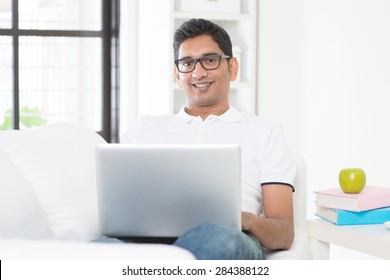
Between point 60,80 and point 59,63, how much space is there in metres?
0.09

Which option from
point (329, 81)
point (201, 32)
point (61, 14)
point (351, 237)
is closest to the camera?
point (351, 237)

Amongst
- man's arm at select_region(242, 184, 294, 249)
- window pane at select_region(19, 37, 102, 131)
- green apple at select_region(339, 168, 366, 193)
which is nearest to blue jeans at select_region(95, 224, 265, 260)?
man's arm at select_region(242, 184, 294, 249)

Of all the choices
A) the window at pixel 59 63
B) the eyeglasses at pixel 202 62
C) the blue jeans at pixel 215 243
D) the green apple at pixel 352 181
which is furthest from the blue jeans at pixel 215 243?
the window at pixel 59 63

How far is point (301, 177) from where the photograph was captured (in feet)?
7.81

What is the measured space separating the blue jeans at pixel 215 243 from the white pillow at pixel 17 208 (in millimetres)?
398

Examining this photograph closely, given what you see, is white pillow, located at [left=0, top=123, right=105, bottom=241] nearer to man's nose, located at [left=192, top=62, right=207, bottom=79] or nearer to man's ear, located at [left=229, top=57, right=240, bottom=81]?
man's nose, located at [left=192, top=62, right=207, bottom=79]

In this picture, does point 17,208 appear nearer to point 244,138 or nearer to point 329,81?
point 244,138

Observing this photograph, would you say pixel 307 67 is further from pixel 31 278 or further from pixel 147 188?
pixel 31 278

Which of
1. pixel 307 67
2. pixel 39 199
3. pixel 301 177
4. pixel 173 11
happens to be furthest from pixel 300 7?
pixel 39 199

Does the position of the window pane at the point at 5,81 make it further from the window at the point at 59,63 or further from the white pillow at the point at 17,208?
the white pillow at the point at 17,208

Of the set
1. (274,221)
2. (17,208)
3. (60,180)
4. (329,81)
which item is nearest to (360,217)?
(274,221)

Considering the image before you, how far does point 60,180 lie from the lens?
6.91 ft

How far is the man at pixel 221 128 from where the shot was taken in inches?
87.7

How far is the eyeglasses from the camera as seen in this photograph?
2395 millimetres
